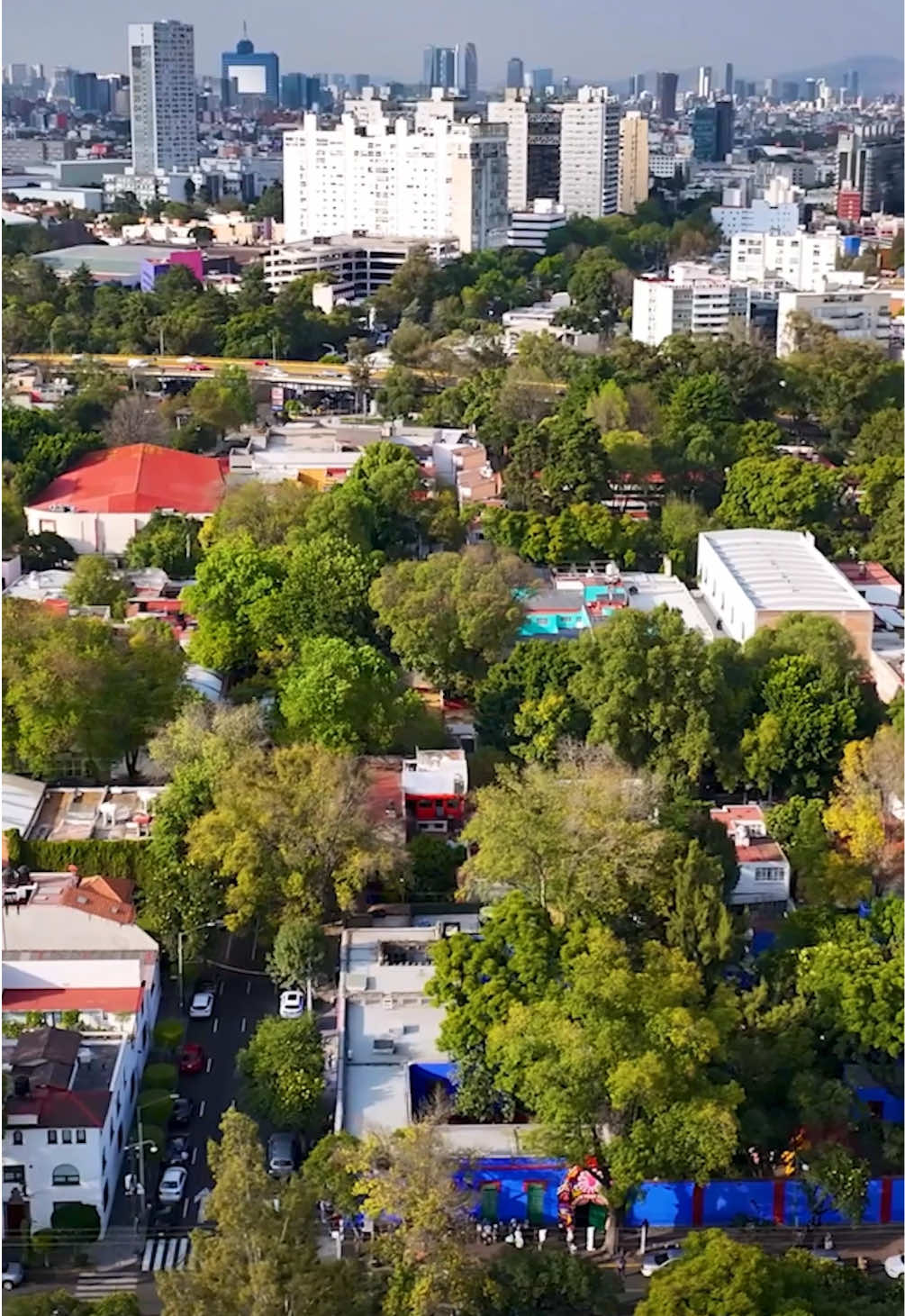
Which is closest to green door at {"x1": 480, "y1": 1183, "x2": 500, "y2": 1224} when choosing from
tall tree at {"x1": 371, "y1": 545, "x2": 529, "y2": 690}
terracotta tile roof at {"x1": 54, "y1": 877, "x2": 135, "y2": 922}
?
terracotta tile roof at {"x1": 54, "y1": 877, "x2": 135, "y2": 922}

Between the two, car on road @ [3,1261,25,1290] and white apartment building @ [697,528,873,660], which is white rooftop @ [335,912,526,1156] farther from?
white apartment building @ [697,528,873,660]

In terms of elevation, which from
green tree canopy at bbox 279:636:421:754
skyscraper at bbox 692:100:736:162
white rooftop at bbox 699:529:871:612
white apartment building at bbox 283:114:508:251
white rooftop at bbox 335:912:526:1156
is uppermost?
skyscraper at bbox 692:100:736:162

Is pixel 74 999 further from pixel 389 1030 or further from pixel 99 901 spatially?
pixel 389 1030

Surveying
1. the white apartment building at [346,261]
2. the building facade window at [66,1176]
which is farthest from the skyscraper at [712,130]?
the building facade window at [66,1176]

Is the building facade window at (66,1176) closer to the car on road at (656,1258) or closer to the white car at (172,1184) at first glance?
the white car at (172,1184)

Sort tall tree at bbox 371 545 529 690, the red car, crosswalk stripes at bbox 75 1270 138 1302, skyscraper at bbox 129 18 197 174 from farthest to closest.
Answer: skyscraper at bbox 129 18 197 174
tall tree at bbox 371 545 529 690
the red car
crosswalk stripes at bbox 75 1270 138 1302

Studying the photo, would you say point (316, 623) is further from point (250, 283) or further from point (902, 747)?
point (250, 283)

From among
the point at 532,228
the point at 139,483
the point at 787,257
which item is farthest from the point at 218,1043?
the point at 532,228
